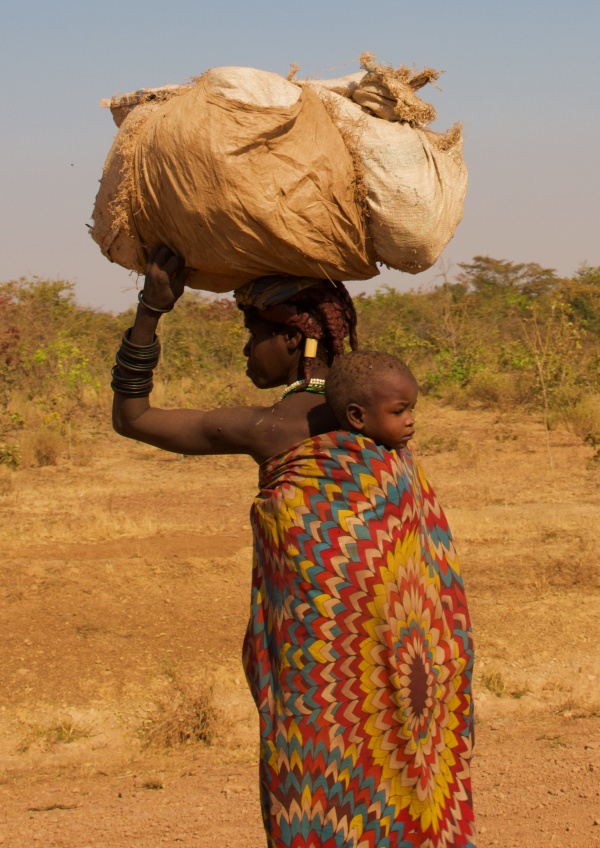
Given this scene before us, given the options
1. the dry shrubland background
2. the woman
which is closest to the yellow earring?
the woman

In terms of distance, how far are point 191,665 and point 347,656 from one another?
312 centimetres

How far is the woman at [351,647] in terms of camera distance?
1817 mm

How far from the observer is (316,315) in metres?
2.07

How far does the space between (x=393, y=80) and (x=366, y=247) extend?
1.06 ft

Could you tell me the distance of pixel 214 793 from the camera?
3662 millimetres

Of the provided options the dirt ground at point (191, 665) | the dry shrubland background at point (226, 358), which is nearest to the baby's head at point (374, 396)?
the dirt ground at point (191, 665)

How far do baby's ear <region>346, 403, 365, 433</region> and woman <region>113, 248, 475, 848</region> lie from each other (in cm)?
3

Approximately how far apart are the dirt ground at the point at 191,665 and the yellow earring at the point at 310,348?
1959 millimetres

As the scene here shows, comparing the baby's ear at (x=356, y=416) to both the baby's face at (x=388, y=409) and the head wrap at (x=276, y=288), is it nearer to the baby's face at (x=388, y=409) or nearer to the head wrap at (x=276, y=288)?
the baby's face at (x=388, y=409)

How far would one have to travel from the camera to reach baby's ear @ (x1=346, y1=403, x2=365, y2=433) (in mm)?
1836

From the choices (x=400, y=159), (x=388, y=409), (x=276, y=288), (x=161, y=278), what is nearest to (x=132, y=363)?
(x=161, y=278)

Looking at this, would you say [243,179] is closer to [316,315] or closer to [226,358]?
[316,315]

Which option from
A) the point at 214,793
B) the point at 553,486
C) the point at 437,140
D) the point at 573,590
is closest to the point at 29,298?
the point at 553,486

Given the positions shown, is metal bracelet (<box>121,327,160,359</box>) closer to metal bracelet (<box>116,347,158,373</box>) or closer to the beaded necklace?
metal bracelet (<box>116,347,158,373</box>)
